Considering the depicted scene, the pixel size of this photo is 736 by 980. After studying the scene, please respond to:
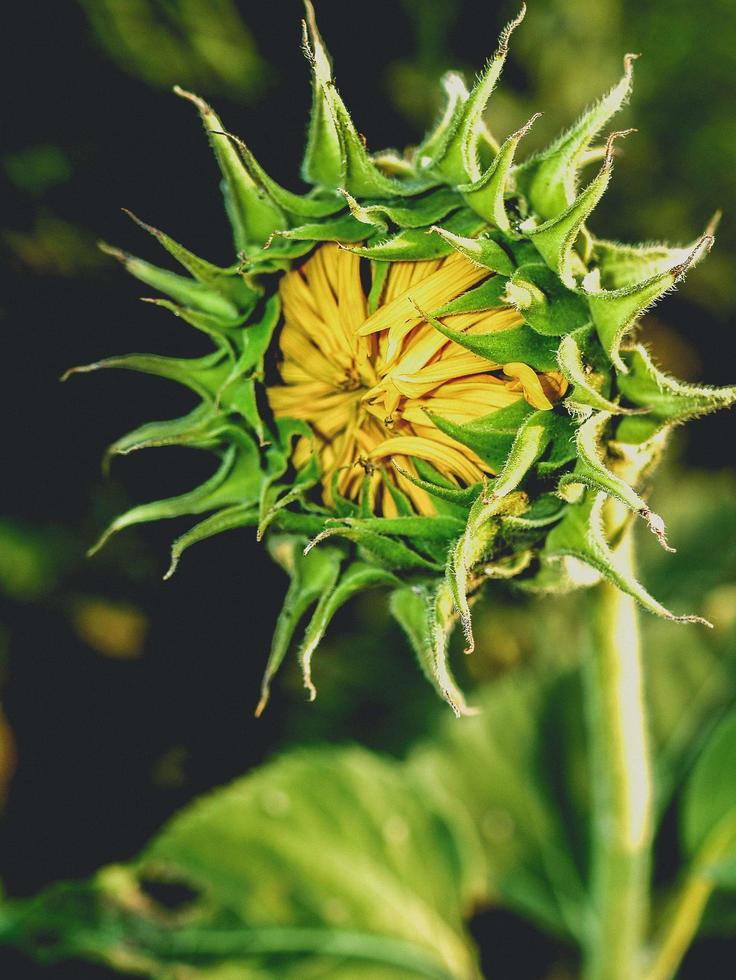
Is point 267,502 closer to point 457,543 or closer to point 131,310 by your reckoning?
point 457,543

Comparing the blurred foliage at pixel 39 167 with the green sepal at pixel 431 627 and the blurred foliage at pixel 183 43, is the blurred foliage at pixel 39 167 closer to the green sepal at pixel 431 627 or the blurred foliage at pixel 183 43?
A: the blurred foliage at pixel 183 43

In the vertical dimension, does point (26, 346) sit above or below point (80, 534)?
above

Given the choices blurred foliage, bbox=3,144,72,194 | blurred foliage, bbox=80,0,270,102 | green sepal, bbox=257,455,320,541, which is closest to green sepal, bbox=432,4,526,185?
green sepal, bbox=257,455,320,541

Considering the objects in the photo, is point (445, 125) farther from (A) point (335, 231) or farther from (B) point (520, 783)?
(B) point (520, 783)

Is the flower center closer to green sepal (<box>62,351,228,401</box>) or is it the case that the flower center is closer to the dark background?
green sepal (<box>62,351,228,401</box>)

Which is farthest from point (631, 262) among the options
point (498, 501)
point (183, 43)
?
point (183, 43)

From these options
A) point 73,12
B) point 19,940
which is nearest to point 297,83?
point 73,12

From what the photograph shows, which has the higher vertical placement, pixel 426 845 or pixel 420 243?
pixel 420 243
